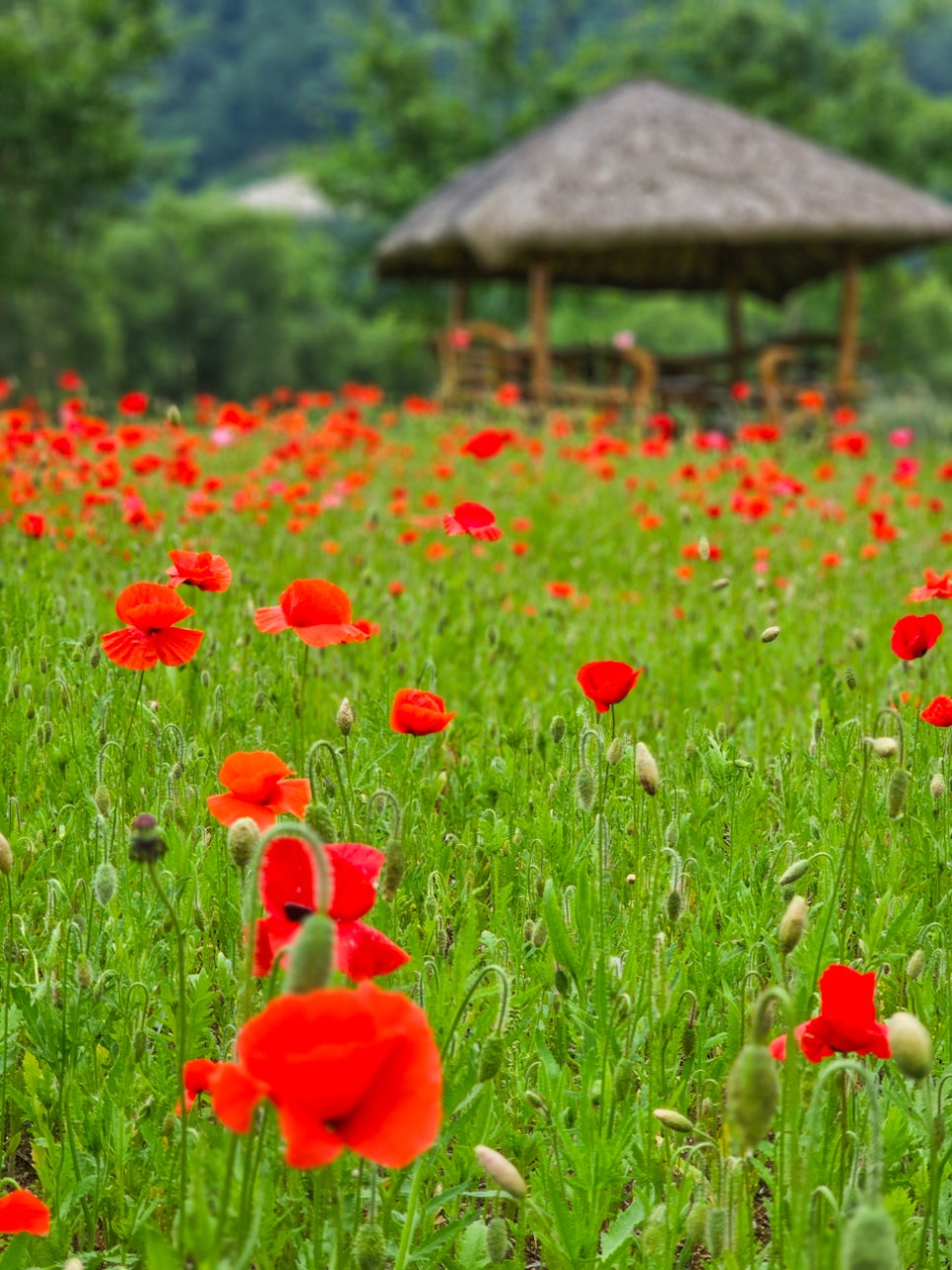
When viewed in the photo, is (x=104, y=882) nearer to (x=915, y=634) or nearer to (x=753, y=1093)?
(x=753, y=1093)

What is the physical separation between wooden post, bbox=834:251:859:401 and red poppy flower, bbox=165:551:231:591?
13.9 metres

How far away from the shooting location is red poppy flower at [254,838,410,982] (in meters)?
1.10

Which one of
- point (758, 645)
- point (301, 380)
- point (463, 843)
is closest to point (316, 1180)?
point (463, 843)

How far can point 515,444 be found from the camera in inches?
306

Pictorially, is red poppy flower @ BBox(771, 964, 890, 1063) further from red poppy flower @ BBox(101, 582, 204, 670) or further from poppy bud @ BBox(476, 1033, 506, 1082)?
red poppy flower @ BBox(101, 582, 204, 670)

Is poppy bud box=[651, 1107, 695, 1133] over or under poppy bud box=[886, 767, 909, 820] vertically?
under

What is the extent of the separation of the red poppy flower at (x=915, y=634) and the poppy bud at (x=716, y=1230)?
0.98 m

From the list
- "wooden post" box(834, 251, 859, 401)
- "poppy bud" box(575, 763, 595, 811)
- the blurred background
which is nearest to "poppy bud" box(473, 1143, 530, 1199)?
"poppy bud" box(575, 763, 595, 811)

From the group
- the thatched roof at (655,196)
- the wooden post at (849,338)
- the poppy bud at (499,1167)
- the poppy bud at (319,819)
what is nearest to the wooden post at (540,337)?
the thatched roof at (655,196)

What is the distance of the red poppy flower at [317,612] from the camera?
5.75ft

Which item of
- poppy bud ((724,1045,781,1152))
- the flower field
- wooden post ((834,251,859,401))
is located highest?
poppy bud ((724,1045,781,1152))

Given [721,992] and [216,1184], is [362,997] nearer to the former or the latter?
[216,1184]

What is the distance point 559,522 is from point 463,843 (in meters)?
3.78

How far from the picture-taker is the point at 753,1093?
0.95 metres
